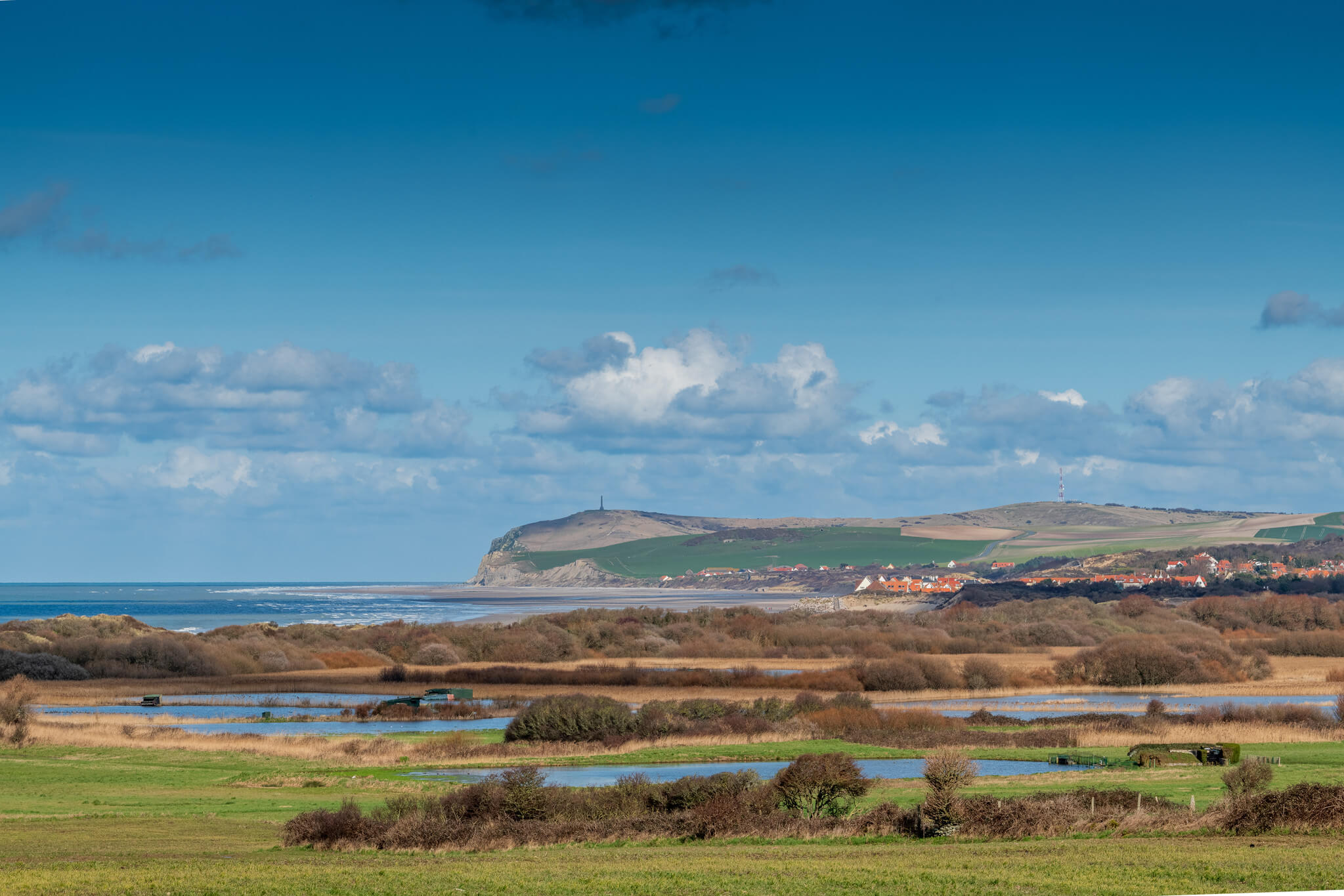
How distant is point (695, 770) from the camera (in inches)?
1863

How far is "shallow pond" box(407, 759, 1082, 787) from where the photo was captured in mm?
43969

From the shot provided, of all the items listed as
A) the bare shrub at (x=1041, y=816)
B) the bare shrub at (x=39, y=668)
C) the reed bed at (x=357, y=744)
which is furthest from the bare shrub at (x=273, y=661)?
the bare shrub at (x=1041, y=816)

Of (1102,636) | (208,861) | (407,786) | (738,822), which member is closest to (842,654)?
(1102,636)

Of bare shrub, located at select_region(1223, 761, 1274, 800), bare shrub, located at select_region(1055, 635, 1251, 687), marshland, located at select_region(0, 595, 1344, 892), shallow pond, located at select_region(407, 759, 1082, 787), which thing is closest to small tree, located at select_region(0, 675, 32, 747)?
marshland, located at select_region(0, 595, 1344, 892)

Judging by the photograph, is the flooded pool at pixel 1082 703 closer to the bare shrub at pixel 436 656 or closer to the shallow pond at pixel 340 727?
the shallow pond at pixel 340 727

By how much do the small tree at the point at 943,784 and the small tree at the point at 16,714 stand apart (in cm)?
3947

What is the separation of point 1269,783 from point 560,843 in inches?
811

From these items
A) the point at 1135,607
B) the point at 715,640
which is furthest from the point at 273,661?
the point at 1135,607

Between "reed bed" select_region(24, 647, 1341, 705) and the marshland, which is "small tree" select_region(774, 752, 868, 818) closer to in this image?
the marshland

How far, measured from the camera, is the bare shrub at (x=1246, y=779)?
99.5 feet

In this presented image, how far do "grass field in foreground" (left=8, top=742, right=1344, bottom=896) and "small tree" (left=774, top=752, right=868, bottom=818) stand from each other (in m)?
1.77

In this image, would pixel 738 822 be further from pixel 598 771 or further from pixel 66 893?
pixel 598 771

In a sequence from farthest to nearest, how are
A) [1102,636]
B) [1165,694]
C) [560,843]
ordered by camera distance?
1. [1102,636]
2. [1165,694]
3. [560,843]

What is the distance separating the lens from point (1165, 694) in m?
82.9
